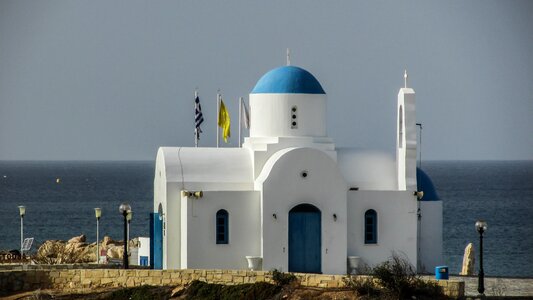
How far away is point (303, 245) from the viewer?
154 feet

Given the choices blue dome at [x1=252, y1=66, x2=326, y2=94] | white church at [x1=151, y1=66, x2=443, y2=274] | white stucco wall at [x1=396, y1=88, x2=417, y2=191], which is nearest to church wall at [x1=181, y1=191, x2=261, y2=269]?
white church at [x1=151, y1=66, x2=443, y2=274]

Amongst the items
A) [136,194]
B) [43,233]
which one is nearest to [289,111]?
[43,233]

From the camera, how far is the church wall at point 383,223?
47.5 meters

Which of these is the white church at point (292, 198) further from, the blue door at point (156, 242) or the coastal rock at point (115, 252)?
the coastal rock at point (115, 252)

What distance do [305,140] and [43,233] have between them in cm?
5027

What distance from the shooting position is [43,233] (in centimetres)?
9650

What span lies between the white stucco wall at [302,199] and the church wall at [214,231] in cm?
43

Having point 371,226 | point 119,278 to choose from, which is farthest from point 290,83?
point 119,278

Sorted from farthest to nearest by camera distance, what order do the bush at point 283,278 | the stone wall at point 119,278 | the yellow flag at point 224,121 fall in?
the yellow flag at point 224,121 < the stone wall at point 119,278 < the bush at point 283,278

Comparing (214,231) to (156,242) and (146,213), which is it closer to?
(156,242)

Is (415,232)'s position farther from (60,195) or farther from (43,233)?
(60,195)

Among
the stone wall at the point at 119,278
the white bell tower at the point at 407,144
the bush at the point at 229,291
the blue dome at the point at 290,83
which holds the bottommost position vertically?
the bush at the point at 229,291

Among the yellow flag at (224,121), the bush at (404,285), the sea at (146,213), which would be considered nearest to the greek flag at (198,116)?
the yellow flag at (224,121)

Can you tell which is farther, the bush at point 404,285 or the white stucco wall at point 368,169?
the white stucco wall at point 368,169
